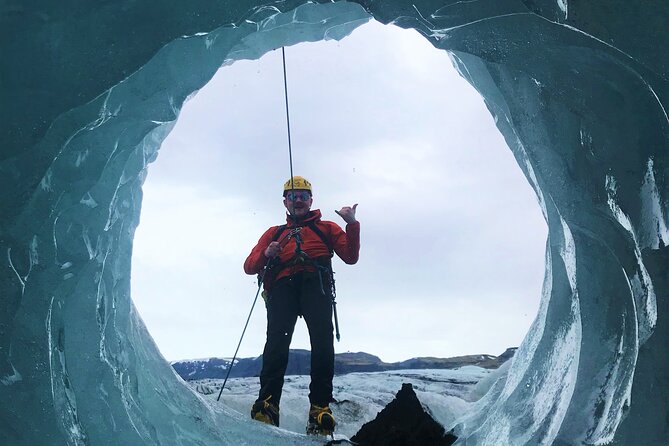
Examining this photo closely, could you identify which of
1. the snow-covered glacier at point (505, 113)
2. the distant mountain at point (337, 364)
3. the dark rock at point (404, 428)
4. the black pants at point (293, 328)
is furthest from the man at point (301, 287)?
the distant mountain at point (337, 364)

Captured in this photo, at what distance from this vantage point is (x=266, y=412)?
4418 millimetres

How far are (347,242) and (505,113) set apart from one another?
1.57 metres

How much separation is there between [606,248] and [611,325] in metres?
0.31

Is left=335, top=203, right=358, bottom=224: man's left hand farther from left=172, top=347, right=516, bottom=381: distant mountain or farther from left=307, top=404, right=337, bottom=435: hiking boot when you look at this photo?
left=172, top=347, right=516, bottom=381: distant mountain

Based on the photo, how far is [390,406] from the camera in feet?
15.1

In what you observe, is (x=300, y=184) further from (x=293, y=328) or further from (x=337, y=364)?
(x=337, y=364)

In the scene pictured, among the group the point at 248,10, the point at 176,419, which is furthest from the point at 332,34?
the point at 176,419

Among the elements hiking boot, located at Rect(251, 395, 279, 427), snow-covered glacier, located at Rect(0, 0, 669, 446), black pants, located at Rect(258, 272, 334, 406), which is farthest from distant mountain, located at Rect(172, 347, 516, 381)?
snow-covered glacier, located at Rect(0, 0, 669, 446)

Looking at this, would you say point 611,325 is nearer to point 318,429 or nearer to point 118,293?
point 318,429

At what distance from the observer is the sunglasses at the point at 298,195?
4875 mm

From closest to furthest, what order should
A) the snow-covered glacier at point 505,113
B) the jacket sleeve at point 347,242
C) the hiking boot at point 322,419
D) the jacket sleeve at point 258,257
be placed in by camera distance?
1. the snow-covered glacier at point 505,113
2. the hiking boot at point 322,419
3. the jacket sleeve at point 347,242
4. the jacket sleeve at point 258,257

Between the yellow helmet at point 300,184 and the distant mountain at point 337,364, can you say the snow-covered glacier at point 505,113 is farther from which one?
the distant mountain at point 337,364

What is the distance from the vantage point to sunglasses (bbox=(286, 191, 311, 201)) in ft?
16.0

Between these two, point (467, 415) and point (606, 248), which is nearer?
point (606, 248)
